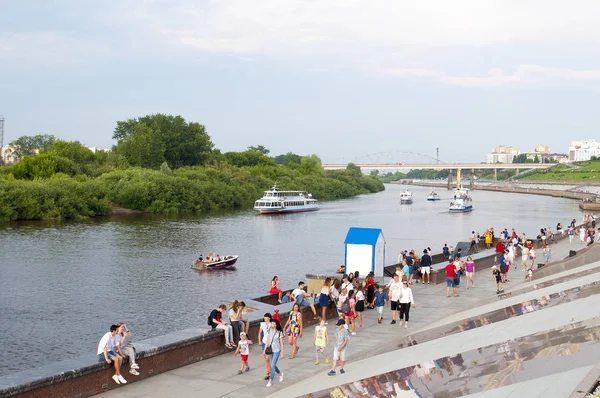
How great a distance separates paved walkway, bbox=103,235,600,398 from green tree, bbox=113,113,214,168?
103702 millimetres

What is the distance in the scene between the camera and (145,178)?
94.2m

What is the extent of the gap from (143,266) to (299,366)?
30.0 metres

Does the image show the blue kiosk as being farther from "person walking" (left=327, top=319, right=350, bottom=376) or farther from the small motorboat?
the small motorboat

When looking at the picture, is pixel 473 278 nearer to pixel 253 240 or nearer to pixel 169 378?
pixel 169 378

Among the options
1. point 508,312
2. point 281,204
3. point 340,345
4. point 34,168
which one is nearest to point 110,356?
point 340,345

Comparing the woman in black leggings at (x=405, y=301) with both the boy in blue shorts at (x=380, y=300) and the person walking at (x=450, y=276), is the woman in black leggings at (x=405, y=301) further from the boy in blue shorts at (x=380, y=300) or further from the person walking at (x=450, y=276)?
the person walking at (x=450, y=276)

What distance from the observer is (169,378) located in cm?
1474

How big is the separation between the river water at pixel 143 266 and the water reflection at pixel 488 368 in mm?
13340

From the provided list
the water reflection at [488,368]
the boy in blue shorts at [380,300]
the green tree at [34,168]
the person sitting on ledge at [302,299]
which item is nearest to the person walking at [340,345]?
the water reflection at [488,368]

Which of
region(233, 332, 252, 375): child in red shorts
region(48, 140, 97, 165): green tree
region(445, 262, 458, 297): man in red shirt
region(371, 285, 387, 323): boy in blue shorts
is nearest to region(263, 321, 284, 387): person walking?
region(233, 332, 252, 375): child in red shorts

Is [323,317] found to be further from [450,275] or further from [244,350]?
[450,275]

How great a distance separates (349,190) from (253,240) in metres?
104

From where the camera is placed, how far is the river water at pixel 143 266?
27.6m

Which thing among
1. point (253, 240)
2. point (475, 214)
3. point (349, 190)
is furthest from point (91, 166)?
point (349, 190)
